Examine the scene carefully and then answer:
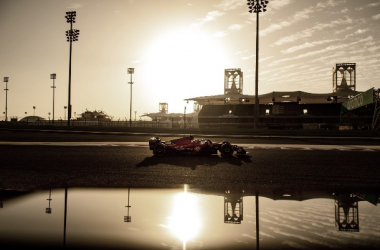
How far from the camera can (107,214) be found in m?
5.55

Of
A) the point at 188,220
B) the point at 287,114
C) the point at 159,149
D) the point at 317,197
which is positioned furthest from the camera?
the point at 287,114

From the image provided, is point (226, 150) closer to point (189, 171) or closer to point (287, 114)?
point (189, 171)

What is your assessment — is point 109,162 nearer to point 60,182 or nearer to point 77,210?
point 60,182

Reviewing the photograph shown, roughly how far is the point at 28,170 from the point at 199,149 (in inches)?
286

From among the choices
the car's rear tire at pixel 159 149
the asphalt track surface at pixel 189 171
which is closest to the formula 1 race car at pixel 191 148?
the car's rear tire at pixel 159 149

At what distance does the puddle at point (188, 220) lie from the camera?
4.20 metres

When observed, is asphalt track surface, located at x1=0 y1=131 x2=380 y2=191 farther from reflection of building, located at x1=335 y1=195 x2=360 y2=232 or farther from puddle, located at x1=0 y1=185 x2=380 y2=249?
reflection of building, located at x1=335 y1=195 x2=360 y2=232

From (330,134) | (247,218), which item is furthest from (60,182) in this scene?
(330,134)

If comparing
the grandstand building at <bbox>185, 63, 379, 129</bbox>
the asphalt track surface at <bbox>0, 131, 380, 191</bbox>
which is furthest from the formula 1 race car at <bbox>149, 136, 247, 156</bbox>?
the grandstand building at <bbox>185, 63, 379, 129</bbox>

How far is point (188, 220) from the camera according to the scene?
5234mm

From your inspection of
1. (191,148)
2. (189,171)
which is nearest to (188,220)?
(189,171)

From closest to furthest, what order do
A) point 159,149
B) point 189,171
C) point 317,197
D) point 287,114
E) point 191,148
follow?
point 317,197 → point 189,171 → point 191,148 → point 159,149 → point 287,114

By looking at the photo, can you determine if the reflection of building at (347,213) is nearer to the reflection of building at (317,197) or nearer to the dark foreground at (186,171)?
the reflection of building at (317,197)

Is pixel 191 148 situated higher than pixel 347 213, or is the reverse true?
pixel 191 148
